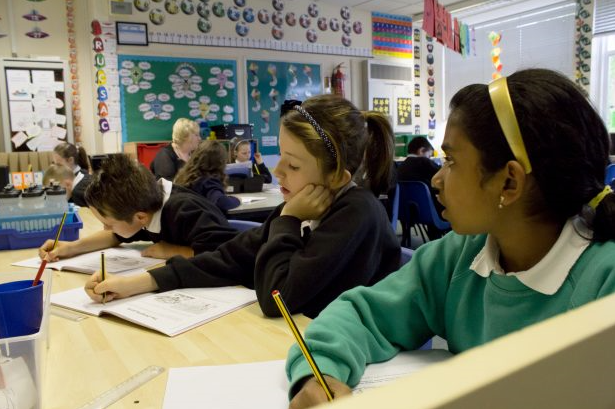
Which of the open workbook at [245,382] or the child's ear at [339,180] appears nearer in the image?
the open workbook at [245,382]

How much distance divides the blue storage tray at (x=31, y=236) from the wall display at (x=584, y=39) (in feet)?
20.6

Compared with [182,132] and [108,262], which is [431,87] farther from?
[108,262]

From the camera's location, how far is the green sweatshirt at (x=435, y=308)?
0.71 m

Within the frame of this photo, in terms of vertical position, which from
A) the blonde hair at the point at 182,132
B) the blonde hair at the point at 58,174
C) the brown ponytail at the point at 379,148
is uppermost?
the blonde hair at the point at 182,132

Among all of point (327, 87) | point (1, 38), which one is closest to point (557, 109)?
point (1, 38)

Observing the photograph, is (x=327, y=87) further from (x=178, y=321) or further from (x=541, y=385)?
(x=541, y=385)

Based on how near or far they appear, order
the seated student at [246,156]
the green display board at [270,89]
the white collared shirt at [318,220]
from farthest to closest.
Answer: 1. the green display board at [270,89]
2. the seated student at [246,156]
3. the white collared shirt at [318,220]

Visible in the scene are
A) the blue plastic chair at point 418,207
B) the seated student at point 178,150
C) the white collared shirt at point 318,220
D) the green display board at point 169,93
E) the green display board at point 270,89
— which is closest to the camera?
the white collared shirt at point 318,220

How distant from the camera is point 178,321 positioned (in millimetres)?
1027

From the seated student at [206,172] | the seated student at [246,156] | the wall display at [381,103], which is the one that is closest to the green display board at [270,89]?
the wall display at [381,103]

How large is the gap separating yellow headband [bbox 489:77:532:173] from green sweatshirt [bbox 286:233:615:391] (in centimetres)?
16

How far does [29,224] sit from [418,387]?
6.78 feet

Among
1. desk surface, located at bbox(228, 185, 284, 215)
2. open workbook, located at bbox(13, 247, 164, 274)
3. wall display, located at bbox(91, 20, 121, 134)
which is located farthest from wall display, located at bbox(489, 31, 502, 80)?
open workbook, located at bbox(13, 247, 164, 274)

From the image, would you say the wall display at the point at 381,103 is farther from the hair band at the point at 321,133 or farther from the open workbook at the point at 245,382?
the open workbook at the point at 245,382
